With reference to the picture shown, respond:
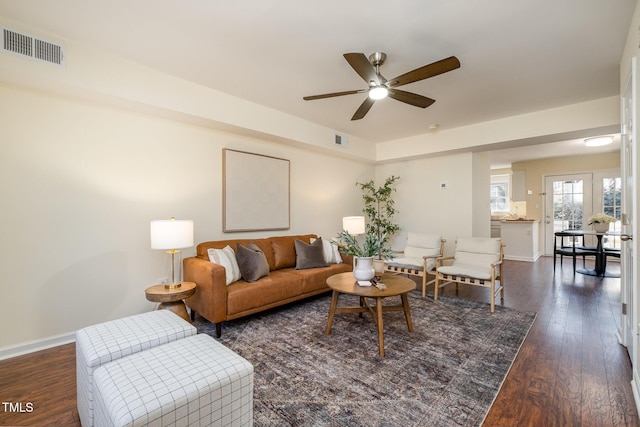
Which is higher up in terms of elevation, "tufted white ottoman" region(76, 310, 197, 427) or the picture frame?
the picture frame

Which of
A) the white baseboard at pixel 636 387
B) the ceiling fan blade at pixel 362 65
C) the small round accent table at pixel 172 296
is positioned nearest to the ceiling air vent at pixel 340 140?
the ceiling fan blade at pixel 362 65

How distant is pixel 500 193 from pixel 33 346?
33.4 feet

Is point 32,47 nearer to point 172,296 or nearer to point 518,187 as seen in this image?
point 172,296

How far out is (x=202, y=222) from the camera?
354 centimetres

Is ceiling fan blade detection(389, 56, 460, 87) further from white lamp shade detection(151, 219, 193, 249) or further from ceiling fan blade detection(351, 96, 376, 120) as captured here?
white lamp shade detection(151, 219, 193, 249)

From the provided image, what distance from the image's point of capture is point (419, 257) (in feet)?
15.2

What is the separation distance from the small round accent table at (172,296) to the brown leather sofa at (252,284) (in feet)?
0.67

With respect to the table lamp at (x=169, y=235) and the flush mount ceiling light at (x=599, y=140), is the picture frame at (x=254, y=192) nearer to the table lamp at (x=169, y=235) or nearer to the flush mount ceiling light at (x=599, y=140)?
the table lamp at (x=169, y=235)

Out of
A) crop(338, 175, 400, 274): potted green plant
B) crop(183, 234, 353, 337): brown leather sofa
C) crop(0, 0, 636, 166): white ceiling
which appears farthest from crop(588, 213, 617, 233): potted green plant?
crop(183, 234, 353, 337): brown leather sofa

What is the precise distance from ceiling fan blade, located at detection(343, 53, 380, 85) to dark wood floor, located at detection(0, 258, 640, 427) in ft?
7.99

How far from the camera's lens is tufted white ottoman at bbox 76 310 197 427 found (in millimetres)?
1436

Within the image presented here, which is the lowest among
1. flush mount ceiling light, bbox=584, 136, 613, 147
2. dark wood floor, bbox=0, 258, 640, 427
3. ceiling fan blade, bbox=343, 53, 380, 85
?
dark wood floor, bbox=0, 258, 640, 427

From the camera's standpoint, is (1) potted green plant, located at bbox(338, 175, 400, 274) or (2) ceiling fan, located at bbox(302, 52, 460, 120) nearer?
(2) ceiling fan, located at bbox(302, 52, 460, 120)

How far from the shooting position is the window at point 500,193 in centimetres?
846
